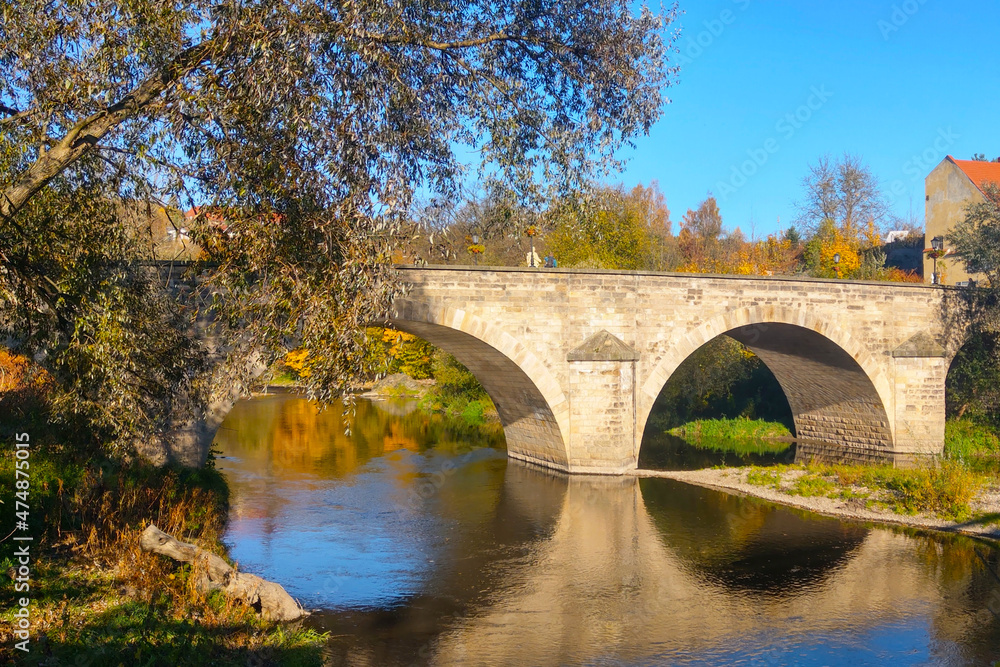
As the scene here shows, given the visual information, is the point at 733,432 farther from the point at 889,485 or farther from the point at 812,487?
the point at 889,485

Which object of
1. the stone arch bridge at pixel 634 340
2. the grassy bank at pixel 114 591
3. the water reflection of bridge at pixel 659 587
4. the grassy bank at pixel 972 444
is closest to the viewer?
the grassy bank at pixel 114 591

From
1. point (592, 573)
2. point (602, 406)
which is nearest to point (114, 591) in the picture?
point (592, 573)

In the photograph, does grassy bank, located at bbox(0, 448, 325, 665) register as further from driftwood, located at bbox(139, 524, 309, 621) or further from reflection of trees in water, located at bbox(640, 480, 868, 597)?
reflection of trees in water, located at bbox(640, 480, 868, 597)

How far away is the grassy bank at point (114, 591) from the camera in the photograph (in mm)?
5945

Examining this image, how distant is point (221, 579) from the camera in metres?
8.02

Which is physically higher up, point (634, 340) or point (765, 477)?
point (634, 340)

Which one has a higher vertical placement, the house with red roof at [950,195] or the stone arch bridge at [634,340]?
the house with red roof at [950,195]

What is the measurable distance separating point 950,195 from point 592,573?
28173 mm

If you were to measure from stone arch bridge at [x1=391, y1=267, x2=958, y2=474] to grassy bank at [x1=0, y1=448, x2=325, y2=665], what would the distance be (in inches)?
235

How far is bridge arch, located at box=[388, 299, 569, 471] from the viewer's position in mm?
15273

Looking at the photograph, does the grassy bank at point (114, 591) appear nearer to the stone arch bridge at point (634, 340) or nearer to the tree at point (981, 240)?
the stone arch bridge at point (634, 340)

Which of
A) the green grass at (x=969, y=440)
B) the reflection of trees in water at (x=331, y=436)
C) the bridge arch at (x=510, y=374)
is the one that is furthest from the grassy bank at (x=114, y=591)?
the green grass at (x=969, y=440)

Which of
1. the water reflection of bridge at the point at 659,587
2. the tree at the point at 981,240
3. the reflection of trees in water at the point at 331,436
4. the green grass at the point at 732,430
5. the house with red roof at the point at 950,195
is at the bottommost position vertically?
the water reflection of bridge at the point at 659,587

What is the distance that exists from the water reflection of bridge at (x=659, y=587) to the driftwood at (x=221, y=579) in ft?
3.07
